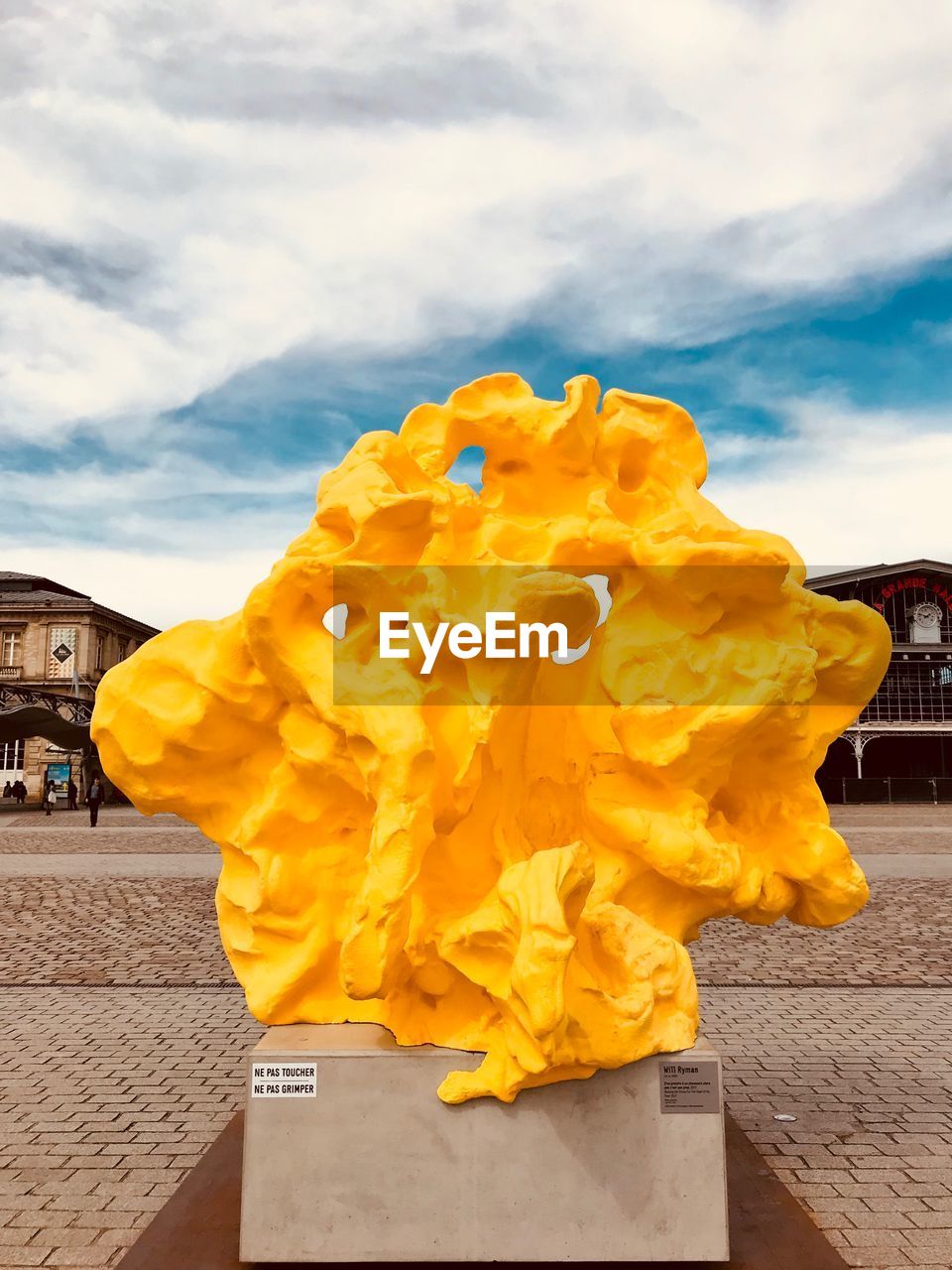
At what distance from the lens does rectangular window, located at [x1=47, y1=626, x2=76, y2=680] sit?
47.5m

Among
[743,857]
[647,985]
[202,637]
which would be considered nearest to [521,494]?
[202,637]

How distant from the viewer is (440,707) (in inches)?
167

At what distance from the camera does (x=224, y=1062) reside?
6625 millimetres

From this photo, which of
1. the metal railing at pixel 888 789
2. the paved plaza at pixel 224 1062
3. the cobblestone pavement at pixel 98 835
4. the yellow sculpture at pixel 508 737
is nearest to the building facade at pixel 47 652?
the cobblestone pavement at pixel 98 835

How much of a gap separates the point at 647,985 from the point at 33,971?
7.34m

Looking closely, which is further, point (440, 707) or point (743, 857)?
point (743, 857)

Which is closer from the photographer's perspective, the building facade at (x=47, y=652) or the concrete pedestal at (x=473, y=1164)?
the concrete pedestal at (x=473, y=1164)

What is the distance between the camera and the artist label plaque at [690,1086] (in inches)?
157

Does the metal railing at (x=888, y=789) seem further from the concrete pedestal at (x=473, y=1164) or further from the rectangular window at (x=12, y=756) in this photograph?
the rectangular window at (x=12, y=756)

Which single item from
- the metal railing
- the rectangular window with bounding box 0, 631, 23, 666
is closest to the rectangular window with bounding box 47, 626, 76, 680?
the rectangular window with bounding box 0, 631, 23, 666

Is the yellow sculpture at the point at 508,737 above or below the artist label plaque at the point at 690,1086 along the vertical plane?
above

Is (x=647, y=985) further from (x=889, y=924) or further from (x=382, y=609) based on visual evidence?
(x=889, y=924)

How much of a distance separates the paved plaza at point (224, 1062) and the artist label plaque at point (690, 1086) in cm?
87

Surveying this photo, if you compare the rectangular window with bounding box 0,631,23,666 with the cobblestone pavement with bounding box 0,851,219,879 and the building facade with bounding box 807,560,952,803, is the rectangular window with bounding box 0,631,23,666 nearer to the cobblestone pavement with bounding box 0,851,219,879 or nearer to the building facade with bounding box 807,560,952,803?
the cobblestone pavement with bounding box 0,851,219,879
